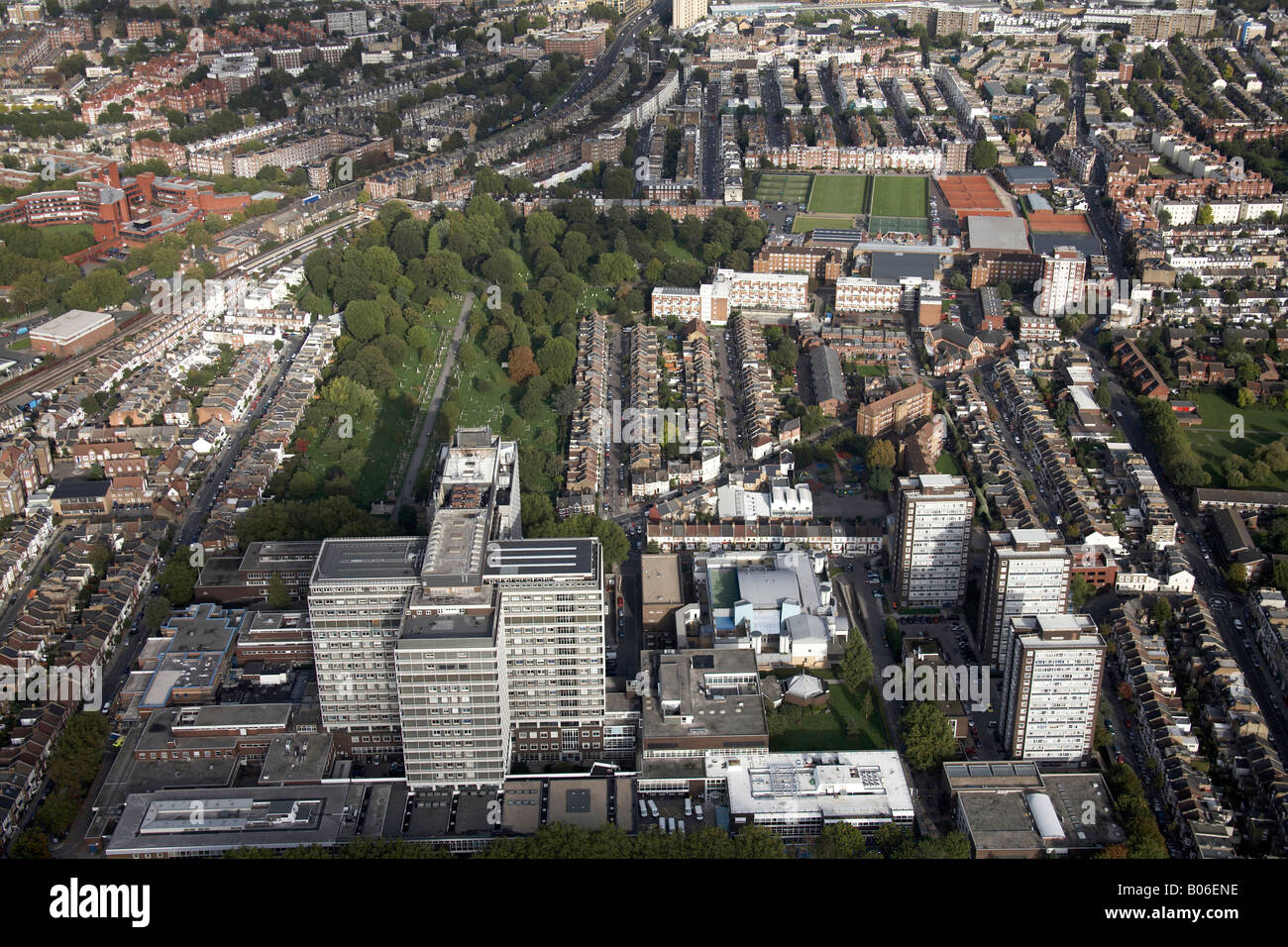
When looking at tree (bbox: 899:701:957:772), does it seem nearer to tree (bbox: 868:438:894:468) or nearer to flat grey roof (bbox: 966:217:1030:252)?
tree (bbox: 868:438:894:468)

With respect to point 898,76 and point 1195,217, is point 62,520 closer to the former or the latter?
point 1195,217

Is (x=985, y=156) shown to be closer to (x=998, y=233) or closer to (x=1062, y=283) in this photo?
(x=998, y=233)

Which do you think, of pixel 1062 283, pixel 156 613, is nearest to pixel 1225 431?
pixel 1062 283

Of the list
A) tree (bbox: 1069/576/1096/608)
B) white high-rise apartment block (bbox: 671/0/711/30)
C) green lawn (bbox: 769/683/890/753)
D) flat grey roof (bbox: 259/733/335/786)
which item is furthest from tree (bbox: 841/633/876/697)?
white high-rise apartment block (bbox: 671/0/711/30)

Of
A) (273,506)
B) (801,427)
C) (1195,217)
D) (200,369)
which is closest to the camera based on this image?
(273,506)
